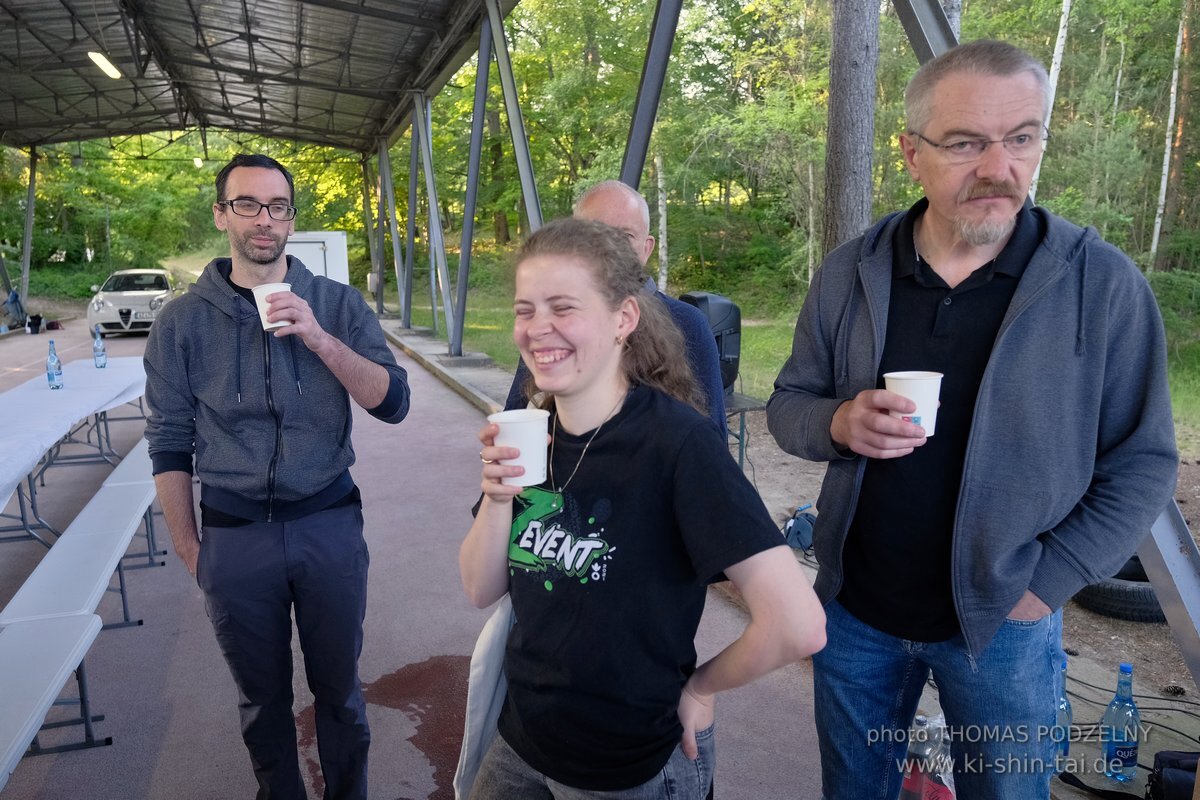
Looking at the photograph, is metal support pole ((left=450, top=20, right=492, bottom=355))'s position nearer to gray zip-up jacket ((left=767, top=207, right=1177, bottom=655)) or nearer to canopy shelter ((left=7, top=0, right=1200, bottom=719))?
canopy shelter ((left=7, top=0, right=1200, bottom=719))

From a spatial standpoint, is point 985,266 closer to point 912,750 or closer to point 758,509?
point 758,509

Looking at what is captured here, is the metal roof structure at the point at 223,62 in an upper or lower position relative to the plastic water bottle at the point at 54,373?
upper

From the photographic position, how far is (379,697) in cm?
373

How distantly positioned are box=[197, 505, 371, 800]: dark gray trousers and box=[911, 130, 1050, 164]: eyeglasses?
191cm

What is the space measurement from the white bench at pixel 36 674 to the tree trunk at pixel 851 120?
187 inches

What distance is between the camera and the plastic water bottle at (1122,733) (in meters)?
2.82

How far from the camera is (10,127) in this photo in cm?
1867

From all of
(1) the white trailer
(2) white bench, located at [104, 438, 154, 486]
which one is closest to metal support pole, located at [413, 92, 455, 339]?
(1) the white trailer

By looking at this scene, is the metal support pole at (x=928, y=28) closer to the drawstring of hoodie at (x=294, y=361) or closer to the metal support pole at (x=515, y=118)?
the drawstring of hoodie at (x=294, y=361)

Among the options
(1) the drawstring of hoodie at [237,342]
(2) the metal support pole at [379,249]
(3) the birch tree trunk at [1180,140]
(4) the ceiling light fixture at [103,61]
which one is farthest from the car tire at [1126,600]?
(2) the metal support pole at [379,249]

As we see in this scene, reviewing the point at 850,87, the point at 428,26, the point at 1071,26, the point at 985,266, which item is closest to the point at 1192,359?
the point at 1071,26

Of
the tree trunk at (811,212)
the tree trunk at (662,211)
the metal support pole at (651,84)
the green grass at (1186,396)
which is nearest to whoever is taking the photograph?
the metal support pole at (651,84)

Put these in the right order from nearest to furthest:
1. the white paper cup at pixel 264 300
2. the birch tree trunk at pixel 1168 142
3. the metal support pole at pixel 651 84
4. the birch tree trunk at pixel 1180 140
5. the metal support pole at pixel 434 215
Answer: the white paper cup at pixel 264 300
the metal support pole at pixel 651 84
the metal support pole at pixel 434 215
the birch tree trunk at pixel 1168 142
the birch tree trunk at pixel 1180 140

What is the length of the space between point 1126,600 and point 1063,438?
10.7ft
